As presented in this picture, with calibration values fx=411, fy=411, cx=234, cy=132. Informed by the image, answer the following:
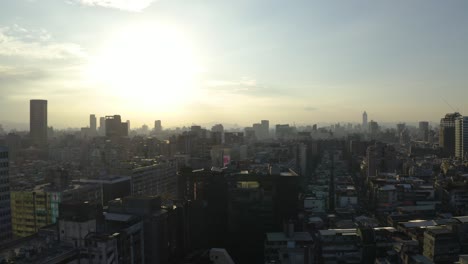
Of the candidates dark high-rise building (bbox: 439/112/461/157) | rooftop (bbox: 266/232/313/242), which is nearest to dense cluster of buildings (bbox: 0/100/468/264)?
rooftop (bbox: 266/232/313/242)

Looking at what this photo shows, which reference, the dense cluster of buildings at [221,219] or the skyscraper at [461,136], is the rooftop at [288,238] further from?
the skyscraper at [461,136]

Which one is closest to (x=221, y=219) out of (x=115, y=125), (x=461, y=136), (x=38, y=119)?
(x=461, y=136)

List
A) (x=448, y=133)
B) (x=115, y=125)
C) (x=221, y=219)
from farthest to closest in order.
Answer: (x=115, y=125) → (x=448, y=133) → (x=221, y=219)

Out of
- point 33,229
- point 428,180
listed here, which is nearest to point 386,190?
point 428,180

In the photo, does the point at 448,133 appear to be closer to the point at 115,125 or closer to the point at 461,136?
the point at 461,136

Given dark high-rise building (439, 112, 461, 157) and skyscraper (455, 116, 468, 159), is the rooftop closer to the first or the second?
skyscraper (455, 116, 468, 159)

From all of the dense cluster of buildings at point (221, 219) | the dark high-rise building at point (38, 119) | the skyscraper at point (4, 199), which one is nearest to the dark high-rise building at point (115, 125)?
the dark high-rise building at point (38, 119)
